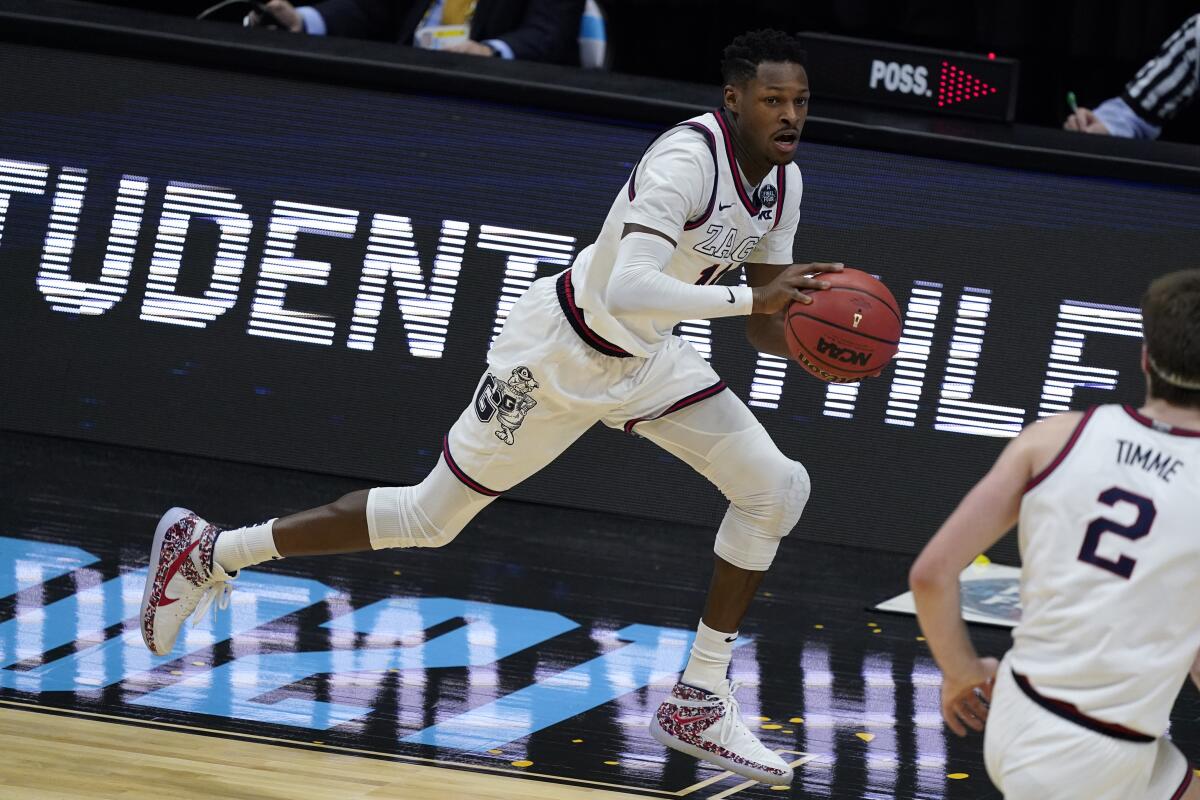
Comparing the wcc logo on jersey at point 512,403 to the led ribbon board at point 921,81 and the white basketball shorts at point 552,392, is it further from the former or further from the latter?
the led ribbon board at point 921,81

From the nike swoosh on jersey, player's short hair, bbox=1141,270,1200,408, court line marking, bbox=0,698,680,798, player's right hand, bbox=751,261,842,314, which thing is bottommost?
court line marking, bbox=0,698,680,798

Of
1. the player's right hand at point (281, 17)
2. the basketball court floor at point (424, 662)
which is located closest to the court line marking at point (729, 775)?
the basketball court floor at point (424, 662)

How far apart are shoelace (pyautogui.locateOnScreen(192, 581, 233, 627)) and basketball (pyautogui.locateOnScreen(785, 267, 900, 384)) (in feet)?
5.52

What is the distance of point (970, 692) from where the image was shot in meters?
2.56

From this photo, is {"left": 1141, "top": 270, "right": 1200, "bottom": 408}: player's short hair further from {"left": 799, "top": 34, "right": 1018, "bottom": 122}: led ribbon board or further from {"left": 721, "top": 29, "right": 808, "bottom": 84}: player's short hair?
{"left": 799, "top": 34, "right": 1018, "bottom": 122}: led ribbon board

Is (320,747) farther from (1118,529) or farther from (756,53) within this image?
(1118,529)

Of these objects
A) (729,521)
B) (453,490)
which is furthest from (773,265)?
(453,490)

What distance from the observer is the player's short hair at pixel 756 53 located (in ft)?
13.3

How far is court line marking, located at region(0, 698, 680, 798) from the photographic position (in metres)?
3.83

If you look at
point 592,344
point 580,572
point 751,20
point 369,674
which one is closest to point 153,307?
point 580,572

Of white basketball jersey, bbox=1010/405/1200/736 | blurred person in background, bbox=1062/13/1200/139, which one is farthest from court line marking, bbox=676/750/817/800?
blurred person in background, bbox=1062/13/1200/139

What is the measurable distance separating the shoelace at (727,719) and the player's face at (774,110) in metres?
1.34

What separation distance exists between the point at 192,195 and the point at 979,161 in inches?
119

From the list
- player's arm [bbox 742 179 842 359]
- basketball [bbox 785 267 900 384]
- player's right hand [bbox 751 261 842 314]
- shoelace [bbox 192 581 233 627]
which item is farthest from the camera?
shoelace [bbox 192 581 233 627]
